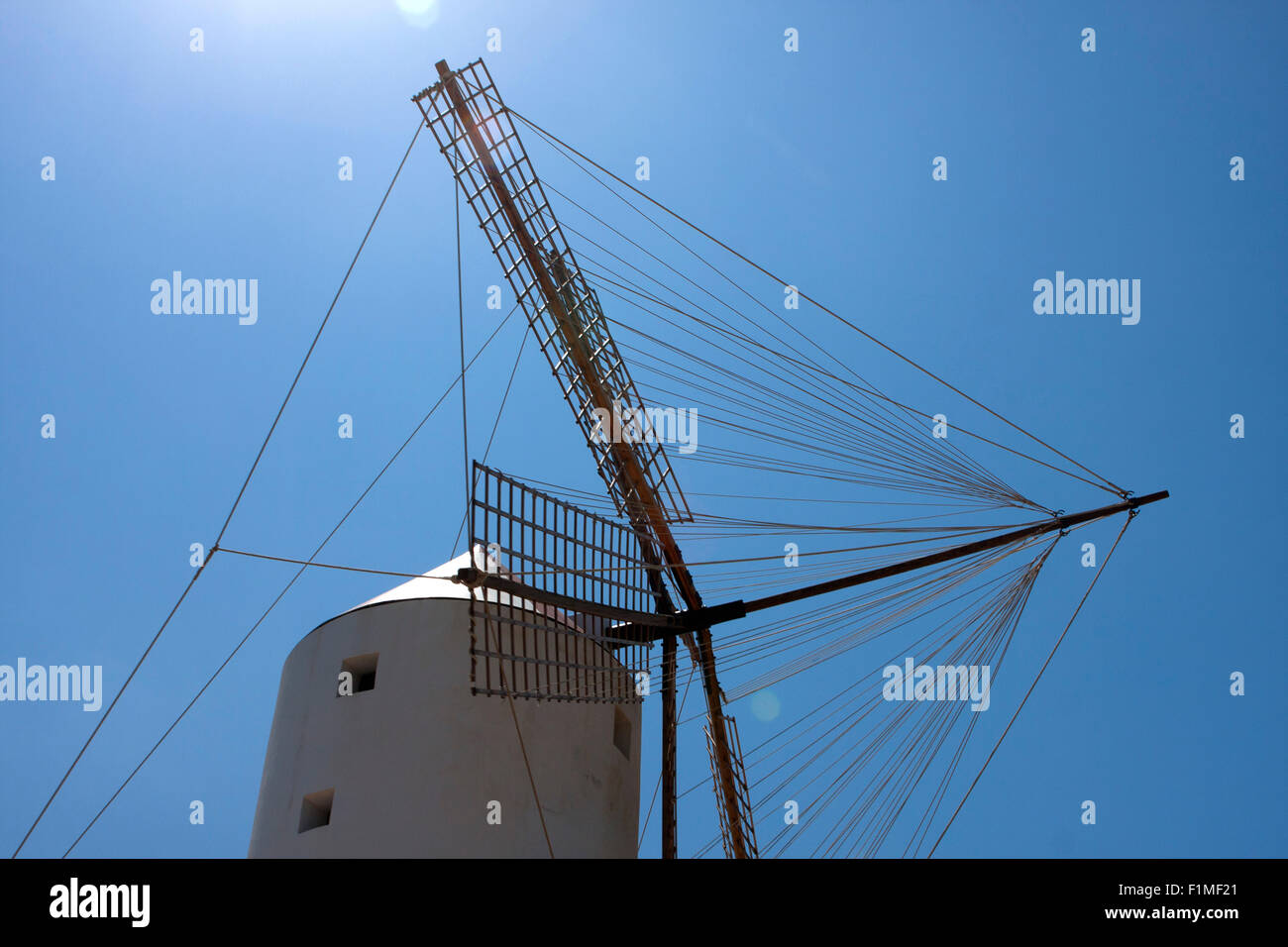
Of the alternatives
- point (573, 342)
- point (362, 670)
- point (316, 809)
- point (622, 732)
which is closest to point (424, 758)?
point (316, 809)

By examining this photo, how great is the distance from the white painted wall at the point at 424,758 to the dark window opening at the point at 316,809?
0.19 ft

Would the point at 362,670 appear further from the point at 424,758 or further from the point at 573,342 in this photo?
the point at 573,342

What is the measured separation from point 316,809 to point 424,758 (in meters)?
1.11

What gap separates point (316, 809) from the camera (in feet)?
32.8

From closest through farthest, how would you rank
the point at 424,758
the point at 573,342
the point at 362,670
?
1. the point at 424,758
2. the point at 362,670
3. the point at 573,342

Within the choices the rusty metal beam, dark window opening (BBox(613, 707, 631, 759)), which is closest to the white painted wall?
dark window opening (BBox(613, 707, 631, 759))

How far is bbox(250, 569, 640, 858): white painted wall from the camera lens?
965 cm

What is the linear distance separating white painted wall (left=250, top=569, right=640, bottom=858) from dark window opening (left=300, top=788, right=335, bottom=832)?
2.2 inches

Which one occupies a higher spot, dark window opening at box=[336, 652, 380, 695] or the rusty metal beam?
the rusty metal beam

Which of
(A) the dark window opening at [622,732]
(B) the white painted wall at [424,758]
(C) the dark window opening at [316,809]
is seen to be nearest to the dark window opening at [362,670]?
(B) the white painted wall at [424,758]

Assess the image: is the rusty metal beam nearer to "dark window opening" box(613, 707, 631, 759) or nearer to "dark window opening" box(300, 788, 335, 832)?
"dark window opening" box(613, 707, 631, 759)
